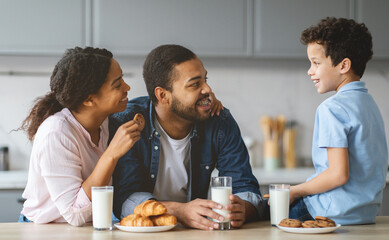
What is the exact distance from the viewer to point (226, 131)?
2041mm

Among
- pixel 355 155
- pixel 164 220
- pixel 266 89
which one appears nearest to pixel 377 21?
pixel 266 89

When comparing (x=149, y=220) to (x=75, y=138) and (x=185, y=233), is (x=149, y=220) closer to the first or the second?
(x=185, y=233)

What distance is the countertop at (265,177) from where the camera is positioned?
2967 millimetres

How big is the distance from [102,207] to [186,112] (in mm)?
606

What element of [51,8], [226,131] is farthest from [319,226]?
[51,8]

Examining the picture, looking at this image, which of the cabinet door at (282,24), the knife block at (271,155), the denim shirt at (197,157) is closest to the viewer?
the denim shirt at (197,157)

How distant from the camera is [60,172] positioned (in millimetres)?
1632

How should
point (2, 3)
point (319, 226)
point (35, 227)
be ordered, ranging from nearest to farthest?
point (319, 226), point (35, 227), point (2, 3)

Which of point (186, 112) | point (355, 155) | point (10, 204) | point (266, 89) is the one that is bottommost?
point (10, 204)

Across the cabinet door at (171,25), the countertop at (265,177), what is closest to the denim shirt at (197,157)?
the countertop at (265,177)

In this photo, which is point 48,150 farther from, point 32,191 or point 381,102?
point 381,102

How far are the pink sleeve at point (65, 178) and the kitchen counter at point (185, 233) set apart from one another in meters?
0.05

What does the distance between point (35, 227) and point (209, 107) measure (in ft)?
2.59

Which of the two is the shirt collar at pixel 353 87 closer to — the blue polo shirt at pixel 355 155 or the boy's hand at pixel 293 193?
the blue polo shirt at pixel 355 155
